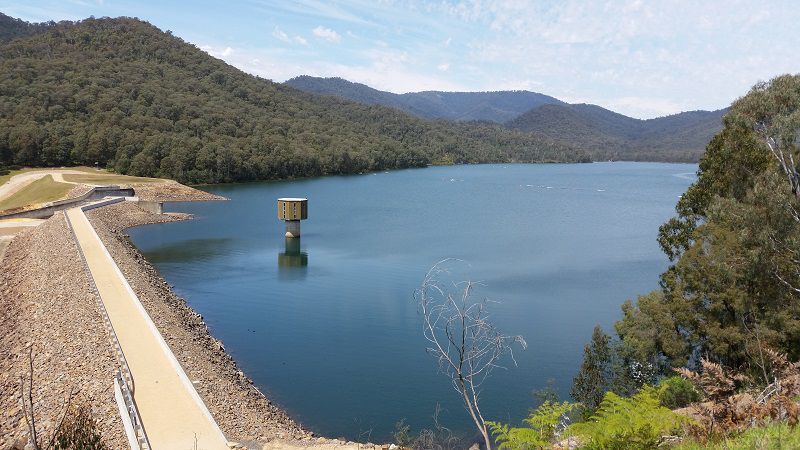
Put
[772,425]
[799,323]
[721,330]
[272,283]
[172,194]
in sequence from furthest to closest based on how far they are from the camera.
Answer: [172,194], [272,283], [721,330], [799,323], [772,425]

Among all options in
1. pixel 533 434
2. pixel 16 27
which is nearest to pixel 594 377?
pixel 533 434

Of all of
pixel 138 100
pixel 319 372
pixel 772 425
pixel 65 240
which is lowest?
pixel 319 372

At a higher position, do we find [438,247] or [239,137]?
[239,137]

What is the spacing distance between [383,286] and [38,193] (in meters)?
45.4

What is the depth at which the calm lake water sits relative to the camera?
18.1m

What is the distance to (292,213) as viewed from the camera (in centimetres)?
4462

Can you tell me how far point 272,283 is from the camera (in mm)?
32281

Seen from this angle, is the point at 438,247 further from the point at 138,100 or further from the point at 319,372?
the point at 138,100

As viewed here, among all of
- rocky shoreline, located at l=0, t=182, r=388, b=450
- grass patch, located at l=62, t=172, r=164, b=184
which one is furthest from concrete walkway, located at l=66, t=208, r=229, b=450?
A: grass patch, located at l=62, t=172, r=164, b=184

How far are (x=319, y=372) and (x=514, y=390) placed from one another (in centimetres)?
644

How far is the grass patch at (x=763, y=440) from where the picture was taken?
5301 millimetres

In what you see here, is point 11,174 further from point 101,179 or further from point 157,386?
point 157,386

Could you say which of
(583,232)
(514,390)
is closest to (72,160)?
(583,232)

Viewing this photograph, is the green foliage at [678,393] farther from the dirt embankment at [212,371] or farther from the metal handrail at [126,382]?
the metal handrail at [126,382]
